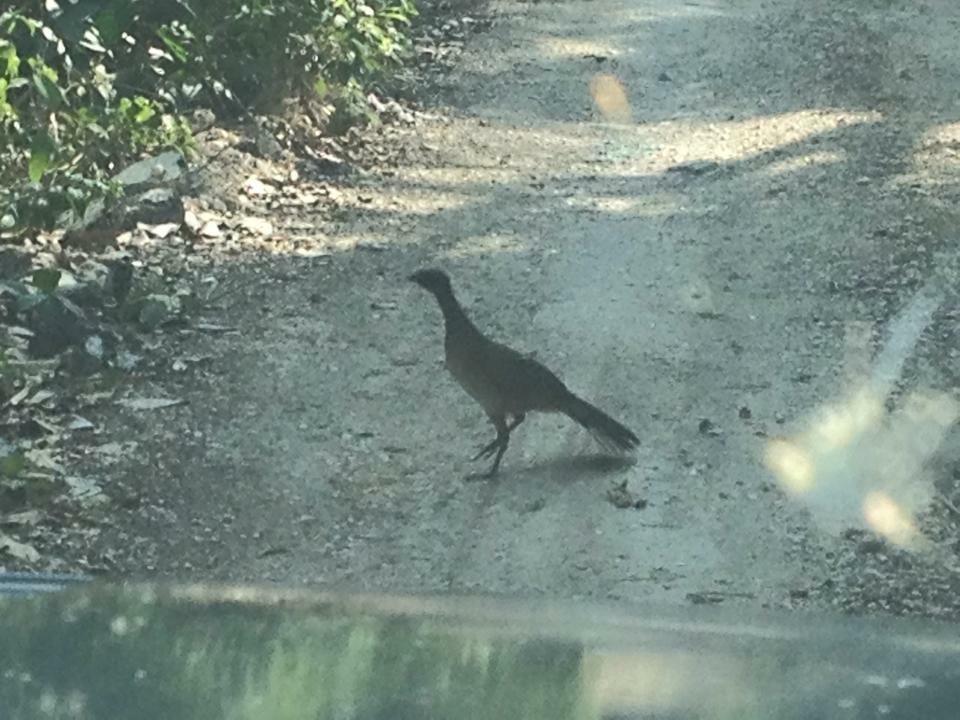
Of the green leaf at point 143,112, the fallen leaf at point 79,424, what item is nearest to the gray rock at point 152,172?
the green leaf at point 143,112

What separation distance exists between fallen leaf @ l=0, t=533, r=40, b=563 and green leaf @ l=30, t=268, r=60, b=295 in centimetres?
188

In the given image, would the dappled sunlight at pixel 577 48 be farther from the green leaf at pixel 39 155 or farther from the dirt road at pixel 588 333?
the green leaf at pixel 39 155

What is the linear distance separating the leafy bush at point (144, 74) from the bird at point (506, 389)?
2249 mm

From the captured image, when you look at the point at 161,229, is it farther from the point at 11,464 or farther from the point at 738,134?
the point at 738,134

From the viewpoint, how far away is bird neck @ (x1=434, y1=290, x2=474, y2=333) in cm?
658

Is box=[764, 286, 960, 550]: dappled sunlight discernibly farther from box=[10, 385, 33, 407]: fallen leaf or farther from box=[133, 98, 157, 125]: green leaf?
box=[133, 98, 157, 125]: green leaf

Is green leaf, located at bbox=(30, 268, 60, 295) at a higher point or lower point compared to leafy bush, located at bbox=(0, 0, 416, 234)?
lower

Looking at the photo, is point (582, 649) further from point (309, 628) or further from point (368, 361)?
point (368, 361)

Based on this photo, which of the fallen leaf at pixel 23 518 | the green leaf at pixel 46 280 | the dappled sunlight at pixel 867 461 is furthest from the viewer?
the green leaf at pixel 46 280

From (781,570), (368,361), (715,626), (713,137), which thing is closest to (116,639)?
(715,626)

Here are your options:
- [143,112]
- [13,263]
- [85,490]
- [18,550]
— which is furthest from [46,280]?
[143,112]

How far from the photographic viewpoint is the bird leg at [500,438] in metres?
6.52

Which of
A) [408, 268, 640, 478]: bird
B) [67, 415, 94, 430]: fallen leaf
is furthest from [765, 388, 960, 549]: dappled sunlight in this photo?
[67, 415, 94, 430]: fallen leaf

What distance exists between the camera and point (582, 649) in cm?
271
